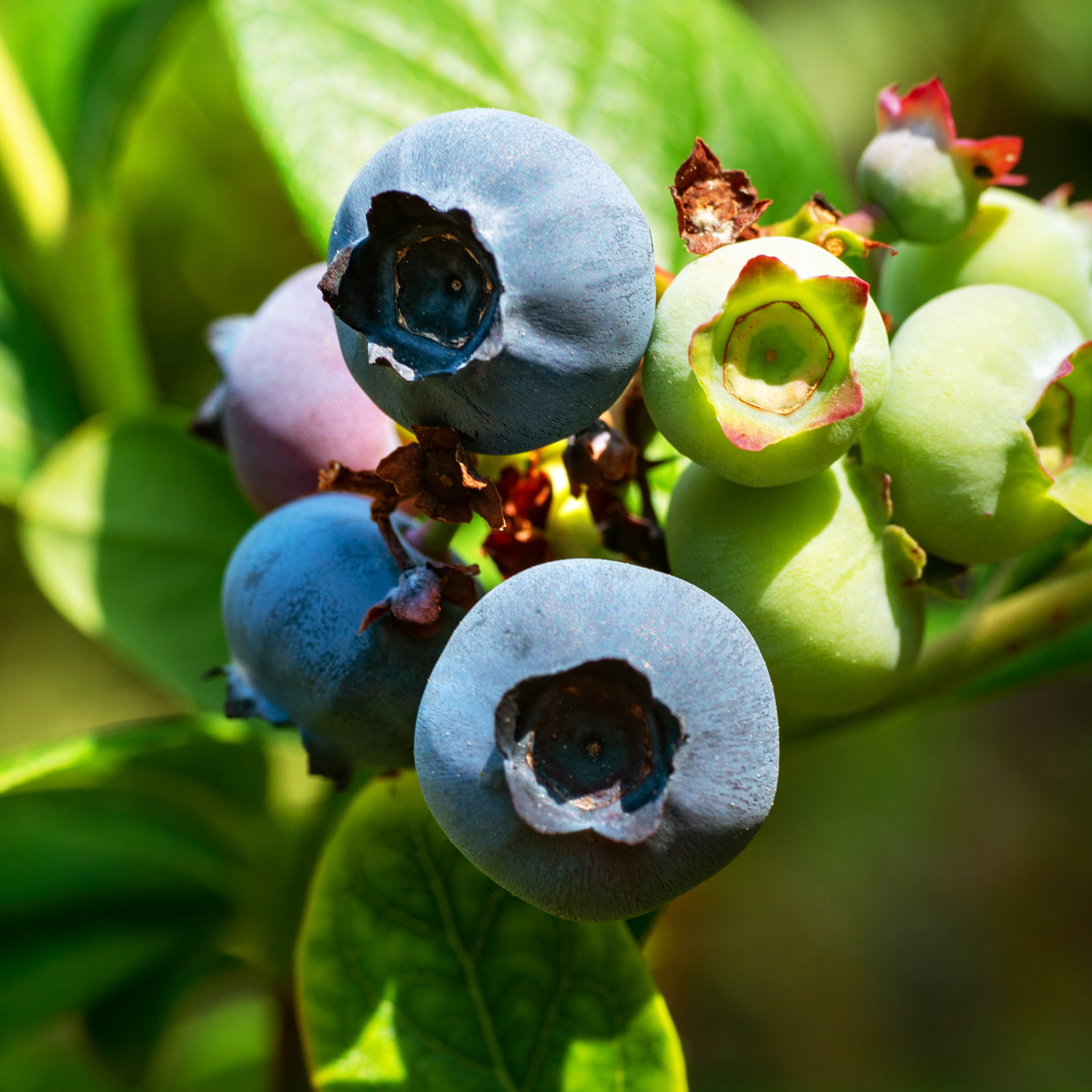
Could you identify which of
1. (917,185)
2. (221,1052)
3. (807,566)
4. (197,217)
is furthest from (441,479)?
(197,217)

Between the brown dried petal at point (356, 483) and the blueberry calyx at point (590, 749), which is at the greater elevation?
the brown dried petal at point (356, 483)

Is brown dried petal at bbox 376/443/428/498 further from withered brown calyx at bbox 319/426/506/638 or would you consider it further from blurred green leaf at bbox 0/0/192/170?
blurred green leaf at bbox 0/0/192/170

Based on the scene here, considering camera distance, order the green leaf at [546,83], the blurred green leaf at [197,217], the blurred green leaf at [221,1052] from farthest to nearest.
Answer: the blurred green leaf at [197,217] → the blurred green leaf at [221,1052] → the green leaf at [546,83]

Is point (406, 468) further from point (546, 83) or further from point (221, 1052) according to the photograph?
point (221, 1052)

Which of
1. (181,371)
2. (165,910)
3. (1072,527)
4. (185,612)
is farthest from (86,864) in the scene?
(181,371)

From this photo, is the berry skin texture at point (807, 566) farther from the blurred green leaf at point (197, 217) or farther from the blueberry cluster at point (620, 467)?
the blurred green leaf at point (197, 217)

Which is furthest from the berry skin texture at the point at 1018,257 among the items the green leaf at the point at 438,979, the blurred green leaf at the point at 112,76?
the blurred green leaf at the point at 112,76

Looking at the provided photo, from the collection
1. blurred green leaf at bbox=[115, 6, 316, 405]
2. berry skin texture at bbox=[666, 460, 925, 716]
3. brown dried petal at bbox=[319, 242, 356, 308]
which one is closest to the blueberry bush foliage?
berry skin texture at bbox=[666, 460, 925, 716]

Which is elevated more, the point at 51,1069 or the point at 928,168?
the point at 928,168
